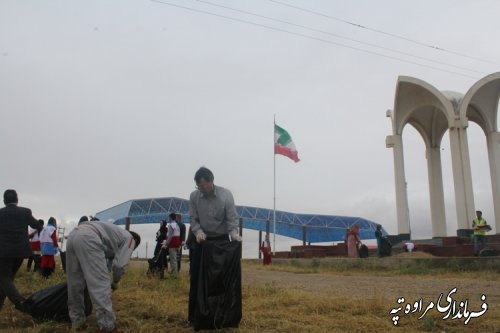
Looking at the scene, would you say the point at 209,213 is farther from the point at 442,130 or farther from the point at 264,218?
the point at 264,218

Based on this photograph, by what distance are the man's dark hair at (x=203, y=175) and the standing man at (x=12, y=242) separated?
8.36 ft

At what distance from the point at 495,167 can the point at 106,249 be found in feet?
65.7

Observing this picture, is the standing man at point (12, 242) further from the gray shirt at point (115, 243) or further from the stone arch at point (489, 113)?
the stone arch at point (489, 113)

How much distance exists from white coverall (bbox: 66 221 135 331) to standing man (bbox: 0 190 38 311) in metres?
1.23

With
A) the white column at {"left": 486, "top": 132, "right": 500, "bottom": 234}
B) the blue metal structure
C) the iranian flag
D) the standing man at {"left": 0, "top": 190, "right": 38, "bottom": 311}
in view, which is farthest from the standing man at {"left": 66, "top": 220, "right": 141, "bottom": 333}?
the blue metal structure

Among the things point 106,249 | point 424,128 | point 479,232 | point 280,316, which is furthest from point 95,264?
point 424,128

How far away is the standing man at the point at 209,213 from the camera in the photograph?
496 centimetres

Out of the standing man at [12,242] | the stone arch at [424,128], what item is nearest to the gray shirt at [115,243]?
the standing man at [12,242]

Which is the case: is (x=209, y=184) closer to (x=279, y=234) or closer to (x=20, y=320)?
(x=20, y=320)

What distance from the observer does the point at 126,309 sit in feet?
19.2

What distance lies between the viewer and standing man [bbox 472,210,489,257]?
13617 millimetres

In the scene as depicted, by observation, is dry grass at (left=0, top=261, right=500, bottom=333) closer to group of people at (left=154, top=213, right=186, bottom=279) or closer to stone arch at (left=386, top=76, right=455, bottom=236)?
group of people at (left=154, top=213, right=186, bottom=279)

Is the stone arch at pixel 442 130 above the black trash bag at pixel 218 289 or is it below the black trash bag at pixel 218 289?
above

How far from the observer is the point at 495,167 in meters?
20.7
